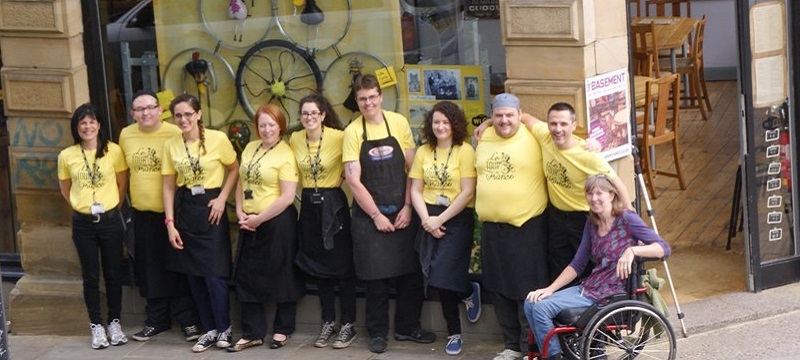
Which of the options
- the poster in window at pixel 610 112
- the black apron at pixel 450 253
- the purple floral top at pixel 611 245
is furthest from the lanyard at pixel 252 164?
the purple floral top at pixel 611 245

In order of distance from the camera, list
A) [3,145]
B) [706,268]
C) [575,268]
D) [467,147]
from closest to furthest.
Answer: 1. [575,268]
2. [467,147]
3. [706,268]
4. [3,145]

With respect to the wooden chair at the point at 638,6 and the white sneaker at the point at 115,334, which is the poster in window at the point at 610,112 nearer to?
the white sneaker at the point at 115,334

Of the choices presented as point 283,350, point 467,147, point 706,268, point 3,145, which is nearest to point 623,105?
point 467,147

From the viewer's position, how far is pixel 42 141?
11078 mm

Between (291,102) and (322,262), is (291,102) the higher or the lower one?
the higher one

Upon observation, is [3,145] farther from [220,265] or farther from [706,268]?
[706,268]

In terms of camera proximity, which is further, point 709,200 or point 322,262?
point 709,200

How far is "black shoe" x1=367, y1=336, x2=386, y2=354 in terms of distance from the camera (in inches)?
394

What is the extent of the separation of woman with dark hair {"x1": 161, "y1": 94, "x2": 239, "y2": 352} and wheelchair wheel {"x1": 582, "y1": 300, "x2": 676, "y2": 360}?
2922 mm

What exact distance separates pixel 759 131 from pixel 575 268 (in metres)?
2.22

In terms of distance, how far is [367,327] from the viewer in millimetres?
10164

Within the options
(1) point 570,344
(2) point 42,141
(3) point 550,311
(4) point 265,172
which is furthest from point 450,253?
(2) point 42,141

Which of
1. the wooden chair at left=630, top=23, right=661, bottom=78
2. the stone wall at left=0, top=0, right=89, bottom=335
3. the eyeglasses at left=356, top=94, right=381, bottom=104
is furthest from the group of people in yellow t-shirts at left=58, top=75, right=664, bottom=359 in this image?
the wooden chair at left=630, top=23, right=661, bottom=78

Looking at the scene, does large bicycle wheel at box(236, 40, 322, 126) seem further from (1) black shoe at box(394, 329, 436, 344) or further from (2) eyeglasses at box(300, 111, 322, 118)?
(1) black shoe at box(394, 329, 436, 344)
